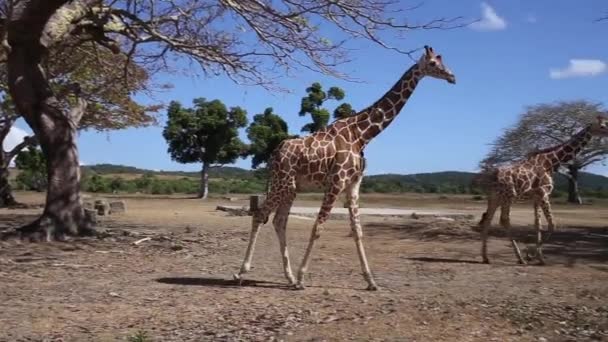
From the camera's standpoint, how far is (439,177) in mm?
96438

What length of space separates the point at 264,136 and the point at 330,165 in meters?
40.4

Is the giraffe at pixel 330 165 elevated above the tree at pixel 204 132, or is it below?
below

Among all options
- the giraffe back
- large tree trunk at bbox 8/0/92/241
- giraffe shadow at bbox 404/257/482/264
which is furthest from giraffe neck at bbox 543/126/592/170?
large tree trunk at bbox 8/0/92/241

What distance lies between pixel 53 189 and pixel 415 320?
9735mm

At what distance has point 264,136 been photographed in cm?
4894

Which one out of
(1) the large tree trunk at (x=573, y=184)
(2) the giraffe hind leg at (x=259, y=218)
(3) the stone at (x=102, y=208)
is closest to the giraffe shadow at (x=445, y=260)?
(2) the giraffe hind leg at (x=259, y=218)

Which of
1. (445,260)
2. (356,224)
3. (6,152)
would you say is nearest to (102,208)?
(6,152)

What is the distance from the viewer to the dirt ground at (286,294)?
6379 mm

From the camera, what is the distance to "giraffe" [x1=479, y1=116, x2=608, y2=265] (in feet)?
39.6

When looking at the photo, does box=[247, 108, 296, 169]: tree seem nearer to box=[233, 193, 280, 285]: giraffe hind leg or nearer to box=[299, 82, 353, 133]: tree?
box=[299, 82, 353, 133]: tree

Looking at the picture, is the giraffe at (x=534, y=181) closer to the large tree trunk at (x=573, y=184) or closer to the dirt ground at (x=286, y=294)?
the dirt ground at (x=286, y=294)

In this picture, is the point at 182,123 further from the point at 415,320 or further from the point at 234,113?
the point at 415,320

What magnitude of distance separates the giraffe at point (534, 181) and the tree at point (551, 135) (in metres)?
34.3

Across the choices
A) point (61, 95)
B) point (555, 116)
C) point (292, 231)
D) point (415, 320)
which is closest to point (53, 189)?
point (61, 95)
